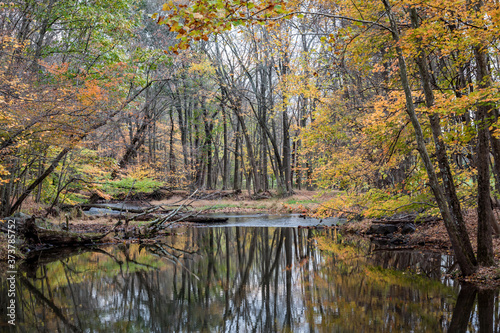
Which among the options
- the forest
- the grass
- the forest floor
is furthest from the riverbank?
the grass

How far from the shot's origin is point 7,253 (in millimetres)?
9547

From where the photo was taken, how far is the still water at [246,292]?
5352mm

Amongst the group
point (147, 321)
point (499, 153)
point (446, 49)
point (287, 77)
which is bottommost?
point (147, 321)

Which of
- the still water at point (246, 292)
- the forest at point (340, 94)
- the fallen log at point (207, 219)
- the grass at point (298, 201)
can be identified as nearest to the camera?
the still water at point (246, 292)

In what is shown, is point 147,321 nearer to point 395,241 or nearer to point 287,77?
point 395,241

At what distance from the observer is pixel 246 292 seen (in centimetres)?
704

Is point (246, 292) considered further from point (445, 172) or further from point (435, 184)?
point (445, 172)

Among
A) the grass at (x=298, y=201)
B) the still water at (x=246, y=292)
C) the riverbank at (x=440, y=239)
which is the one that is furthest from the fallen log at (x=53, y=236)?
the grass at (x=298, y=201)

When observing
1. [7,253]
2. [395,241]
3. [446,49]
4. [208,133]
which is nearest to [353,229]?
[395,241]

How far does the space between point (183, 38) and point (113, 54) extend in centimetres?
1136

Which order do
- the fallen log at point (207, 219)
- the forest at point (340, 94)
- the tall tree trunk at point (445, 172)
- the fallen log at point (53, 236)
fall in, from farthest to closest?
the fallen log at point (207, 219) < the fallen log at point (53, 236) < the tall tree trunk at point (445, 172) < the forest at point (340, 94)

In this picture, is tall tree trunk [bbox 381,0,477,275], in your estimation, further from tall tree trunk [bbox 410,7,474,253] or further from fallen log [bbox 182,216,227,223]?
fallen log [bbox 182,216,227,223]

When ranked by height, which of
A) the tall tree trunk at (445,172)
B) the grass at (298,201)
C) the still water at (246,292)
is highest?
the tall tree trunk at (445,172)

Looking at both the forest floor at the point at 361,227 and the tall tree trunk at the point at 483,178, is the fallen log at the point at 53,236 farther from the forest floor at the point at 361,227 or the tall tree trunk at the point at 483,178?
the tall tree trunk at the point at 483,178
